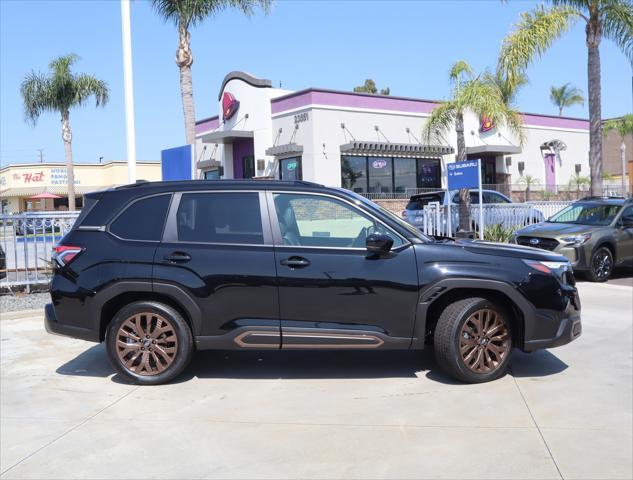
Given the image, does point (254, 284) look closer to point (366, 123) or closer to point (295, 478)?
point (295, 478)

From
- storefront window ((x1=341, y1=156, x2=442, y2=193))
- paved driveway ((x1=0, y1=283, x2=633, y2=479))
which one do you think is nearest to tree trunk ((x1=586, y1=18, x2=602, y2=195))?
storefront window ((x1=341, y1=156, x2=442, y2=193))

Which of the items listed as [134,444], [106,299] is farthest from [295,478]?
[106,299]

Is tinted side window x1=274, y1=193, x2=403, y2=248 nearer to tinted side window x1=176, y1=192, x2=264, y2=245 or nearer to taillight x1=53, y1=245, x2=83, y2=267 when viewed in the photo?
tinted side window x1=176, y1=192, x2=264, y2=245

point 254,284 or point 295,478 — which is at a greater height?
point 254,284

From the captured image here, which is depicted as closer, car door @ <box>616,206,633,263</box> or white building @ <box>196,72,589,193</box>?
car door @ <box>616,206,633,263</box>

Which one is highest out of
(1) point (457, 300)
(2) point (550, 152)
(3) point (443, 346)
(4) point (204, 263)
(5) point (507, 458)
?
(2) point (550, 152)

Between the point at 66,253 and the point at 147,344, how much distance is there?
3.75 ft

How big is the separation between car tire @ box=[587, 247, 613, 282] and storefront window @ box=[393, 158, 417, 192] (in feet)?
50.9

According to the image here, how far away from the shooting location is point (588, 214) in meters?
13.2

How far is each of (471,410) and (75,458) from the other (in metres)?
2.95

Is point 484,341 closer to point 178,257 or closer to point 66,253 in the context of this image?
point 178,257

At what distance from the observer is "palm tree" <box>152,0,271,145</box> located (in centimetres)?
1780

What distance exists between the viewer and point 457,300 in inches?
223

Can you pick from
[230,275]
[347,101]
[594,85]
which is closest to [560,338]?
[230,275]
